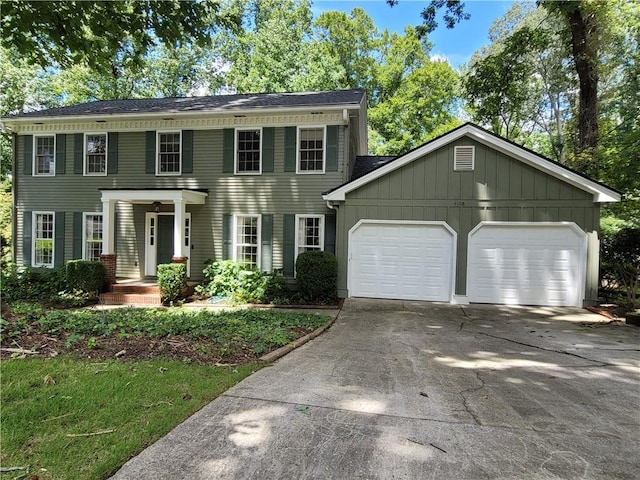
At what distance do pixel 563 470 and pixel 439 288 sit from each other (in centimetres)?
725

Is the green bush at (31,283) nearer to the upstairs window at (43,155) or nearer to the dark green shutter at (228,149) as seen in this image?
the upstairs window at (43,155)

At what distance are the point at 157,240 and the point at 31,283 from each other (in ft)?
13.3

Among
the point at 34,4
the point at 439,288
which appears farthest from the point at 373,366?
the point at 34,4

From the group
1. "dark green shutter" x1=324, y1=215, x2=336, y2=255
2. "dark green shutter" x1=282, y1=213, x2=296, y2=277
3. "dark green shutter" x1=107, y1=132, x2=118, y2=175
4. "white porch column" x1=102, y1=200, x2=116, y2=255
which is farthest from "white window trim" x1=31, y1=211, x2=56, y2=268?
"dark green shutter" x1=324, y1=215, x2=336, y2=255

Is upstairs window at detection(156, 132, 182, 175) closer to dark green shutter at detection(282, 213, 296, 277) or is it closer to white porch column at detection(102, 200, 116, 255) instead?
white porch column at detection(102, 200, 116, 255)

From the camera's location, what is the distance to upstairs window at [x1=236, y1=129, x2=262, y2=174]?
11352mm

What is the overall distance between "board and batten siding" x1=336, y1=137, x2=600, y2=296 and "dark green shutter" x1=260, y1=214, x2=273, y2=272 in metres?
2.40

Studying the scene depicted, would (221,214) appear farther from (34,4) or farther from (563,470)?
(563,470)

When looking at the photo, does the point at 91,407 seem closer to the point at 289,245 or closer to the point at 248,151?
the point at 289,245

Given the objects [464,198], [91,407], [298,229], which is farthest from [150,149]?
[91,407]

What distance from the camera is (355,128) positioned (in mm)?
12352

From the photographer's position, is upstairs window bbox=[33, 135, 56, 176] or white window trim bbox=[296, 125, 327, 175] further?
upstairs window bbox=[33, 135, 56, 176]

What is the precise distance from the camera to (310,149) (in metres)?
11.1

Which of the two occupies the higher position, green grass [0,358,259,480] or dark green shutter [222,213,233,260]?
dark green shutter [222,213,233,260]
